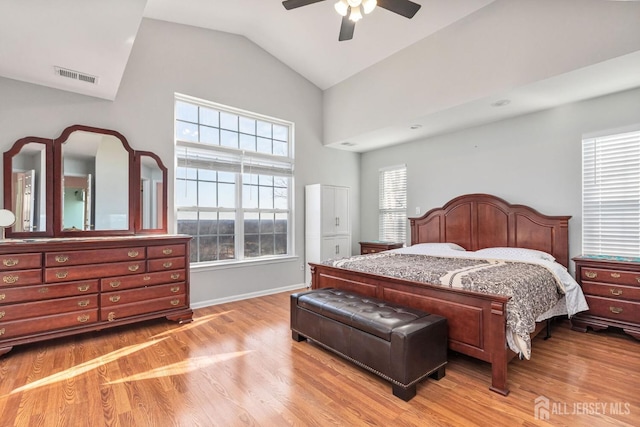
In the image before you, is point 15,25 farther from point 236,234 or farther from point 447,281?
point 447,281

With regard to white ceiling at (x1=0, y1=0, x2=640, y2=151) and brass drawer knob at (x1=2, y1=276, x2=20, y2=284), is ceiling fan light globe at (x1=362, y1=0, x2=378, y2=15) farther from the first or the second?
brass drawer knob at (x1=2, y1=276, x2=20, y2=284)

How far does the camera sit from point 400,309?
2549mm

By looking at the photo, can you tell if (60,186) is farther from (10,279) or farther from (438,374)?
(438,374)

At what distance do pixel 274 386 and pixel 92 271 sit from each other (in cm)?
221

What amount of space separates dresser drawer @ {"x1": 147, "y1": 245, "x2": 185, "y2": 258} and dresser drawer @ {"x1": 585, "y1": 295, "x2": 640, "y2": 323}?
449cm

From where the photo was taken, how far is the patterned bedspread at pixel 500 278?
7.31ft

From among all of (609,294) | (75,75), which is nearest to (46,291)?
(75,75)

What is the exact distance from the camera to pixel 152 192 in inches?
155

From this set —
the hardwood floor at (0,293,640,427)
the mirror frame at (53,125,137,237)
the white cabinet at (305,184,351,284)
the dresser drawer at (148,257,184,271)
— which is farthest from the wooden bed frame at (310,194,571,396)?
the mirror frame at (53,125,137,237)

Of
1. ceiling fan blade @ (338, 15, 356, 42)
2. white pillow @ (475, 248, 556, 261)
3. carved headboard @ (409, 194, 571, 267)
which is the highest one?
ceiling fan blade @ (338, 15, 356, 42)

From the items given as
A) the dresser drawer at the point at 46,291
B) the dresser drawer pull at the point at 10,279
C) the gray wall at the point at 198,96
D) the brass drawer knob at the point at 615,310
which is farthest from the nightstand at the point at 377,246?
the dresser drawer pull at the point at 10,279

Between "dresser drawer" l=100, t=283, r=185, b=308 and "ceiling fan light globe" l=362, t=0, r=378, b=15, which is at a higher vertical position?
"ceiling fan light globe" l=362, t=0, r=378, b=15

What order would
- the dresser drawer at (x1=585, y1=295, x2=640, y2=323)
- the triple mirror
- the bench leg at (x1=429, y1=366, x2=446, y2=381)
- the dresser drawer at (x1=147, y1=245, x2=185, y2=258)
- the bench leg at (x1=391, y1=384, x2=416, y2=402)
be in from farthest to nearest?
the dresser drawer at (x1=147, y1=245, x2=185, y2=258)
the triple mirror
the dresser drawer at (x1=585, y1=295, x2=640, y2=323)
the bench leg at (x1=429, y1=366, x2=446, y2=381)
the bench leg at (x1=391, y1=384, x2=416, y2=402)

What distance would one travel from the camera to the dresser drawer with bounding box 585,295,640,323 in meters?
3.05
